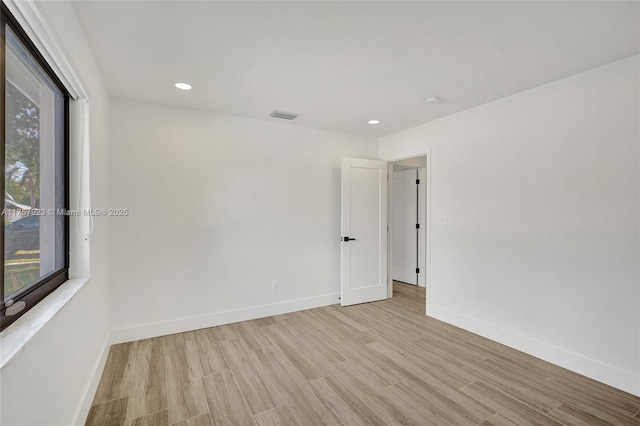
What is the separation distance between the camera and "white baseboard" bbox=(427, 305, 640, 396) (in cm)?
225

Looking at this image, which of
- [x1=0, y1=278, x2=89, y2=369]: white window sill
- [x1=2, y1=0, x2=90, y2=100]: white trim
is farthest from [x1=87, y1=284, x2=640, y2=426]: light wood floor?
[x1=2, y1=0, x2=90, y2=100]: white trim

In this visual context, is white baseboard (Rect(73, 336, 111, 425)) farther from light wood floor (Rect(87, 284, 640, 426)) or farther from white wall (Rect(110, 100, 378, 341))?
white wall (Rect(110, 100, 378, 341))

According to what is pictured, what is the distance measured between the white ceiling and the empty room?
19 mm

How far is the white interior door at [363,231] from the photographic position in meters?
4.21

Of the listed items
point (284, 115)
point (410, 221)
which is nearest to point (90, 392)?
point (284, 115)

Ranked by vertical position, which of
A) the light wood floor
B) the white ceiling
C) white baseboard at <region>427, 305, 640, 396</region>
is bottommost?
the light wood floor

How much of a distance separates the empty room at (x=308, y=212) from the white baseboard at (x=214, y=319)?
0.08ft

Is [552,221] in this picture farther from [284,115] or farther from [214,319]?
[214,319]

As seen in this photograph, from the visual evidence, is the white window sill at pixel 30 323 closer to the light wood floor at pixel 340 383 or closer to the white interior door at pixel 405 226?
the light wood floor at pixel 340 383

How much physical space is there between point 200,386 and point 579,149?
3.62m

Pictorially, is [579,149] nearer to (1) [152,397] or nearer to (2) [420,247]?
(2) [420,247]

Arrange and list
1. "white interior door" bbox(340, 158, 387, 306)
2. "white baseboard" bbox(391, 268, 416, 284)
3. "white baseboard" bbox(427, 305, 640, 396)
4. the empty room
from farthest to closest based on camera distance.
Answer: "white baseboard" bbox(391, 268, 416, 284), "white interior door" bbox(340, 158, 387, 306), "white baseboard" bbox(427, 305, 640, 396), the empty room

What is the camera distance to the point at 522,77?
2.57 metres

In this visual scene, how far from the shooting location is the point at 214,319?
3477 mm
